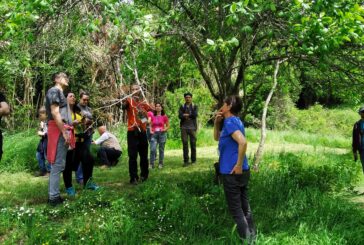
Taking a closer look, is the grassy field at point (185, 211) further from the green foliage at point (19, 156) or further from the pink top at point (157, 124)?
the pink top at point (157, 124)

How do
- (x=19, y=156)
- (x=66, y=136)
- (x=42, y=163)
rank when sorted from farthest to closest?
1. (x=19, y=156)
2. (x=42, y=163)
3. (x=66, y=136)

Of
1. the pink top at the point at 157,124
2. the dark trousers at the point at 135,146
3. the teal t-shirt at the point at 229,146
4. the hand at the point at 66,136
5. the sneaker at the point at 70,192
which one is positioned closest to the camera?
the teal t-shirt at the point at 229,146

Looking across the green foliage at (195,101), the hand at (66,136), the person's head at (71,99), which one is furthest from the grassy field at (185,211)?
the green foliage at (195,101)

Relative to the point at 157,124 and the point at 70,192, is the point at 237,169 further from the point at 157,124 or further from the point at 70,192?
the point at 157,124

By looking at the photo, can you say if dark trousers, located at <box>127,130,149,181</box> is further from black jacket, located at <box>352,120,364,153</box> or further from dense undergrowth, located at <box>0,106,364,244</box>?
black jacket, located at <box>352,120,364,153</box>

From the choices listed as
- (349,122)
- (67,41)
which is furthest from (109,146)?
(349,122)

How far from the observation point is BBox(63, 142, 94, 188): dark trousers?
238 inches

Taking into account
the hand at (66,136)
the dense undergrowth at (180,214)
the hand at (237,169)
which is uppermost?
the hand at (66,136)

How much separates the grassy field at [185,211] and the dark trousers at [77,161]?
332 millimetres

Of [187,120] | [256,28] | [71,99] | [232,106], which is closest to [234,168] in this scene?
[232,106]

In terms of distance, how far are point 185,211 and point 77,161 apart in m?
2.25

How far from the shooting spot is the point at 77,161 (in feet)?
21.0

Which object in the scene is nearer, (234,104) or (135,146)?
(234,104)

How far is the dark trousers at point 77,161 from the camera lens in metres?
6.04
